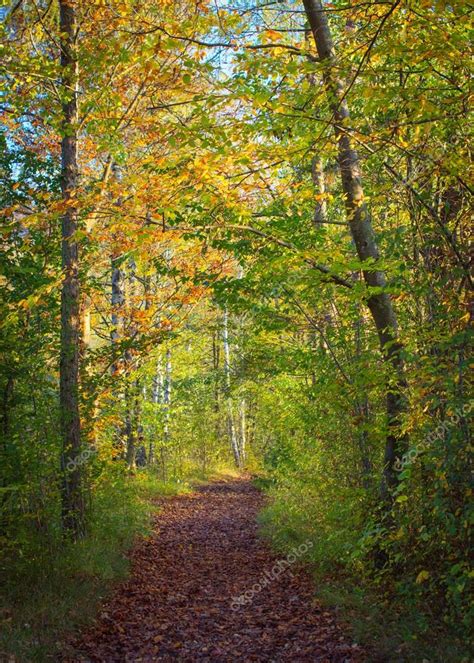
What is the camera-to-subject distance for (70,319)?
324 inches

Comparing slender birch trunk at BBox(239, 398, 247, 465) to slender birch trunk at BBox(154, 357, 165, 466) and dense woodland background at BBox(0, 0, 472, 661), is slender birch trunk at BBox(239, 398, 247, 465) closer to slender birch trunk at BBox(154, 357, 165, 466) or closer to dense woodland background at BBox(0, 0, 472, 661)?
slender birch trunk at BBox(154, 357, 165, 466)

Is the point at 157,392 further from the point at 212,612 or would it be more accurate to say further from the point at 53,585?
the point at 53,585

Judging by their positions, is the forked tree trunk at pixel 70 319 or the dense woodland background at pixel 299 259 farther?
the forked tree trunk at pixel 70 319

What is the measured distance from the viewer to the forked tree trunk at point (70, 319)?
7.88 metres

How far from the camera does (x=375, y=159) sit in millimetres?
6238

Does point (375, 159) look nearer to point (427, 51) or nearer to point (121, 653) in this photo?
point (427, 51)

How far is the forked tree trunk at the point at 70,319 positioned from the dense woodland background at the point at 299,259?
3 cm

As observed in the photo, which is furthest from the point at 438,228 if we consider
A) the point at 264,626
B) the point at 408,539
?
the point at 264,626

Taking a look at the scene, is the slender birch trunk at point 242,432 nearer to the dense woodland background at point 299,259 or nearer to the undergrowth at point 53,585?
the dense woodland background at point 299,259

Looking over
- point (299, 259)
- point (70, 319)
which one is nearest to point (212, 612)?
point (299, 259)

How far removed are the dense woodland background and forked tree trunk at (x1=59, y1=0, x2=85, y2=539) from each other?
0.11 feet

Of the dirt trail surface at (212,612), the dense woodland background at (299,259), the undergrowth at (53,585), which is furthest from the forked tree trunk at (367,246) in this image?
the undergrowth at (53,585)

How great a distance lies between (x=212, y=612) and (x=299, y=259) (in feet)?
14.8

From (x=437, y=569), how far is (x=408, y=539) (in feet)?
1.49
